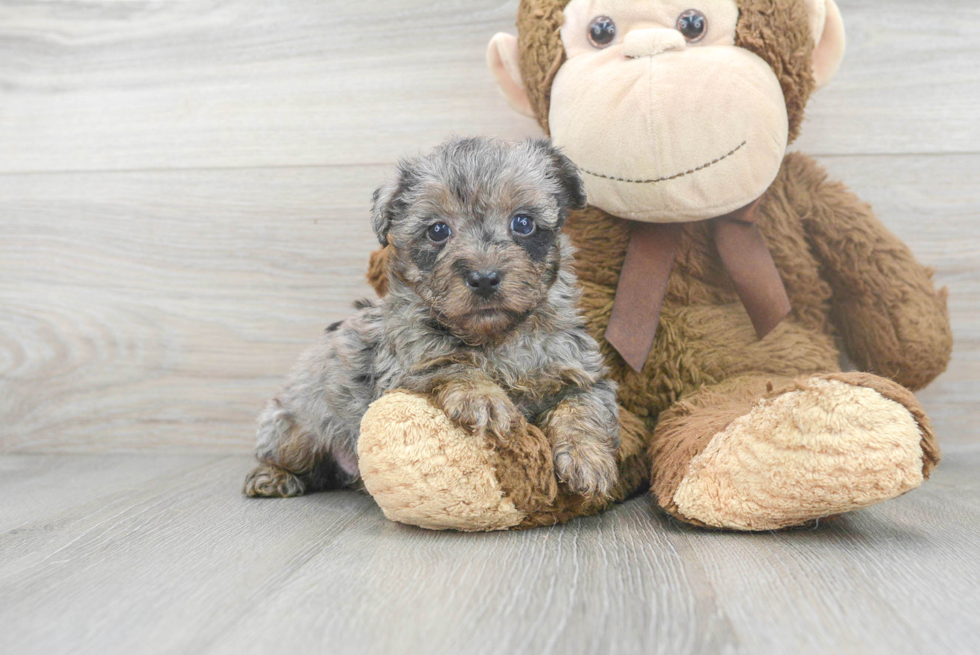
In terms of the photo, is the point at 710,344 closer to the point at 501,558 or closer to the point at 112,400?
the point at 501,558

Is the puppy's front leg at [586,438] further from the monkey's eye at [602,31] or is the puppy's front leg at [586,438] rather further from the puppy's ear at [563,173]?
the monkey's eye at [602,31]

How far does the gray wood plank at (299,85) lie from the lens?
7.80 ft

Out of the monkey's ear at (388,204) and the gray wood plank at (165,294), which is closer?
the monkey's ear at (388,204)

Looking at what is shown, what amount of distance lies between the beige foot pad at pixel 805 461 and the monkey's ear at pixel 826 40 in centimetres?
96

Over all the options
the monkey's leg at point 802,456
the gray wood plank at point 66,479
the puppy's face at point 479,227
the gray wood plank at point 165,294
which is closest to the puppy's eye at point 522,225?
the puppy's face at point 479,227

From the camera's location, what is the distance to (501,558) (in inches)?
57.0

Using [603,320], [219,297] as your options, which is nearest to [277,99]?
[219,297]

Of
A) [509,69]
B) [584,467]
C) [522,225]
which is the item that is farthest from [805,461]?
[509,69]

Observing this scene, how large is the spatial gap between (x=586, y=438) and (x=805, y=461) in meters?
0.43

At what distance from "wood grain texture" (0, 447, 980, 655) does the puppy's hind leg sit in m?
0.21

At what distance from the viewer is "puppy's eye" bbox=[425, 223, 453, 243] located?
1.68 meters

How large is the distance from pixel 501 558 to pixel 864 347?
129 centimetres

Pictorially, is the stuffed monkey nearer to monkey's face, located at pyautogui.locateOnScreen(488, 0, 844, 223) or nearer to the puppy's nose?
monkey's face, located at pyautogui.locateOnScreen(488, 0, 844, 223)

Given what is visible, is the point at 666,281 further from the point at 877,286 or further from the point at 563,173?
the point at 877,286
